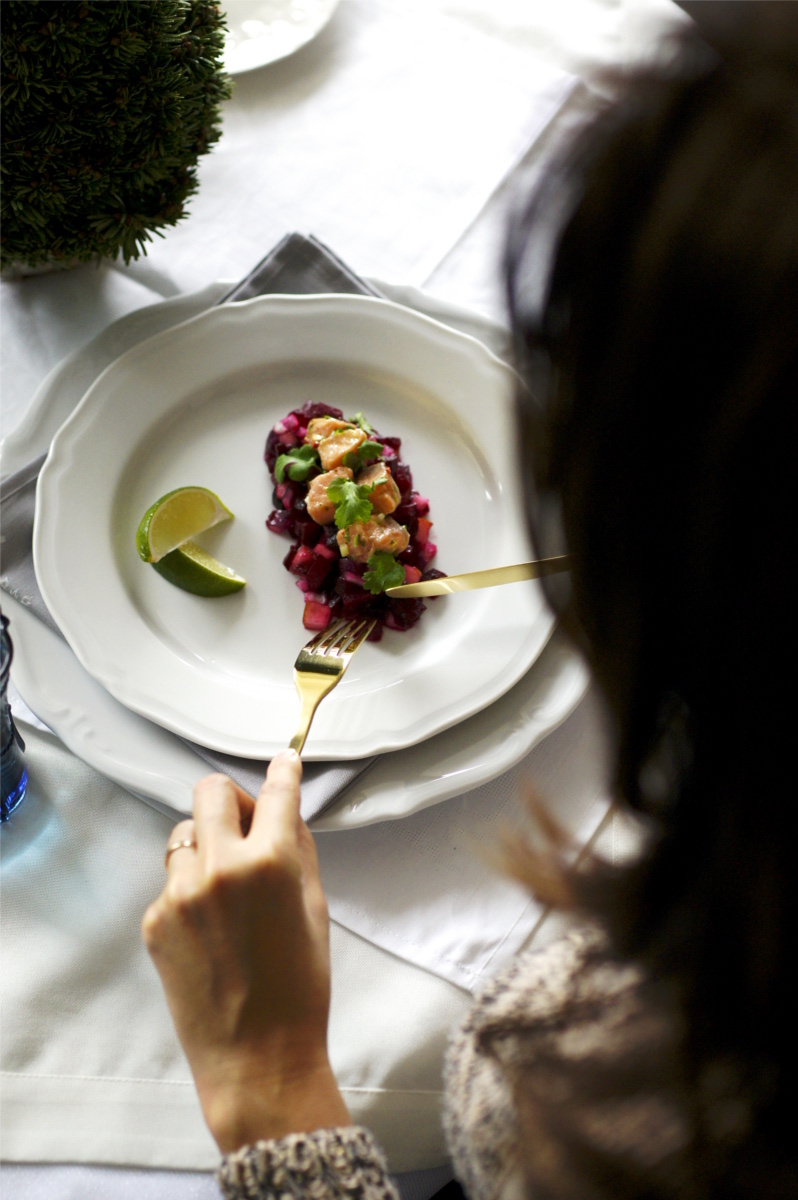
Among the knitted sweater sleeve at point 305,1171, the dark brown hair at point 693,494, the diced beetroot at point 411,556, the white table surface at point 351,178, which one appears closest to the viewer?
the dark brown hair at point 693,494

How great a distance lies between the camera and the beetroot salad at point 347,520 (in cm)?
125

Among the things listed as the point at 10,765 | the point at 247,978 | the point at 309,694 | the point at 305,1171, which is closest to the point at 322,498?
the point at 309,694

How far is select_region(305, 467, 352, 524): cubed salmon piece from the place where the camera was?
1285mm

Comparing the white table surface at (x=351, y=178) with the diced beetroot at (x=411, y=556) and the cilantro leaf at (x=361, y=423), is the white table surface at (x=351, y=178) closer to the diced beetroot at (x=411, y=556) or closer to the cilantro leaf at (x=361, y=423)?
the cilantro leaf at (x=361, y=423)

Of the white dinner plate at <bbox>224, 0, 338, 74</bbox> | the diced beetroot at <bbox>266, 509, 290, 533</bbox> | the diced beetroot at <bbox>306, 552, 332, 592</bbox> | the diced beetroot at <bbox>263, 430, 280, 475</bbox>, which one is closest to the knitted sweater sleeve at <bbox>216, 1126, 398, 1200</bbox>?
the diced beetroot at <bbox>306, 552, 332, 592</bbox>

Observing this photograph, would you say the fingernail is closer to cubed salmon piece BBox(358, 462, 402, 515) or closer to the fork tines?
the fork tines

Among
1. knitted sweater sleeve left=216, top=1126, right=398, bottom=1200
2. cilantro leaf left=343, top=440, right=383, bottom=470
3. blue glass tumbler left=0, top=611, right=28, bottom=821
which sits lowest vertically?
knitted sweater sleeve left=216, top=1126, right=398, bottom=1200

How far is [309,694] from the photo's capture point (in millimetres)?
1158

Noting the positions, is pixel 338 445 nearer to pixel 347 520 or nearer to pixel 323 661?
pixel 347 520

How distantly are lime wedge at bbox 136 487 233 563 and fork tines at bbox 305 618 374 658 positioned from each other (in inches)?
9.8

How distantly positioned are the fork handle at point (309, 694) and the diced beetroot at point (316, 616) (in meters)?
0.09

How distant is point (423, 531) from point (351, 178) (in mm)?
785

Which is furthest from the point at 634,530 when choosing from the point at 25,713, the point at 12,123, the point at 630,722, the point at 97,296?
the point at 97,296

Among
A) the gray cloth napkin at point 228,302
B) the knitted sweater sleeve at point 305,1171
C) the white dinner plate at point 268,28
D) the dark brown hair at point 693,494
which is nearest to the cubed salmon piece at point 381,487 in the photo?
the gray cloth napkin at point 228,302
